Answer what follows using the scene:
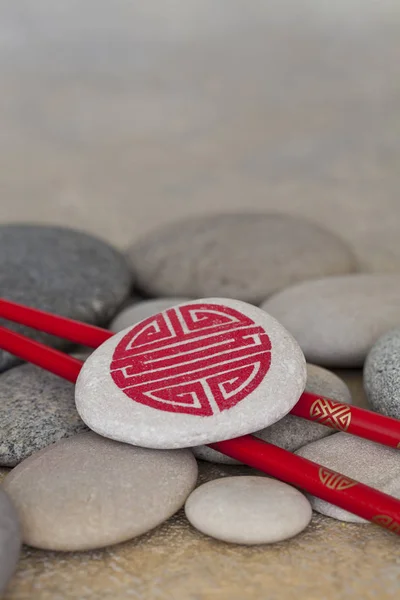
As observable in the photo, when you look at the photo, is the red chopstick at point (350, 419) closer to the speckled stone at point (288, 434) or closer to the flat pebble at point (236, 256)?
the speckled stone at point (288, 434)

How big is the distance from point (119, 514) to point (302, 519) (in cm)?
21

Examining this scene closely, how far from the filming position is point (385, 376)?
3.74 ft

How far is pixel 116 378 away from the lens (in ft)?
3.42

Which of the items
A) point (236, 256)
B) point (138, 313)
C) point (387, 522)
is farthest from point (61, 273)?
point (387, 522)

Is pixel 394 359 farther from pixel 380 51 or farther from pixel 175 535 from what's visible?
pixel 380 51

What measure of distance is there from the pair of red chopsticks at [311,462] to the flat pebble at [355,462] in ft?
0.09

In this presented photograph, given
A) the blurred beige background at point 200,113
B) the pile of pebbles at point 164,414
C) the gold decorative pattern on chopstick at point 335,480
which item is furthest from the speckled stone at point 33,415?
the blurred beige background at point 200,113

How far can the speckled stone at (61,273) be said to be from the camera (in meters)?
1.50

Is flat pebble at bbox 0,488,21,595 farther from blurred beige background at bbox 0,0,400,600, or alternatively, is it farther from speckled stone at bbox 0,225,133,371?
blurred beige background at bbox 0,0,400,600

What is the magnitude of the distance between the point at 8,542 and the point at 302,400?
1.40 feet

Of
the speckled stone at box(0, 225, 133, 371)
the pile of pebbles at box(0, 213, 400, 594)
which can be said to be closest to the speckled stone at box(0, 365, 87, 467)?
the pile of pebbles at box(0, 213, 400, 594)

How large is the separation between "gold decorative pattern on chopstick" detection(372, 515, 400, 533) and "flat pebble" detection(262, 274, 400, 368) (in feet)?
1.60

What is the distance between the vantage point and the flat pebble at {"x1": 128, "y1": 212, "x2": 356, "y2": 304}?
1.71 meters

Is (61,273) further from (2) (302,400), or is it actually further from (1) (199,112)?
(1) (199,112)
